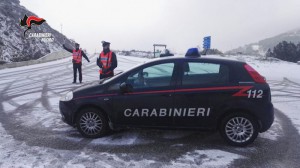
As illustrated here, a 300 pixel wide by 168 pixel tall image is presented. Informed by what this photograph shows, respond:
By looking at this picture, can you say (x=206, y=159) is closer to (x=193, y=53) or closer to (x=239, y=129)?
(x=239, y=129)

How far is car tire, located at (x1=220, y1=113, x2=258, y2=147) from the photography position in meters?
4.55

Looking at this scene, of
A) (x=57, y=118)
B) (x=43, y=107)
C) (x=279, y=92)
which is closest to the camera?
(x=57, y=118)

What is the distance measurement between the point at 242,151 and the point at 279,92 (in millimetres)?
7279

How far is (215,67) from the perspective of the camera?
15.3 ft

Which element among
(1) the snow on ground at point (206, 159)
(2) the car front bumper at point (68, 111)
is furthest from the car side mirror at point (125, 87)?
(1) the snow on ground at point (206, 159)

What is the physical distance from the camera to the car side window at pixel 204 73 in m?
4.61

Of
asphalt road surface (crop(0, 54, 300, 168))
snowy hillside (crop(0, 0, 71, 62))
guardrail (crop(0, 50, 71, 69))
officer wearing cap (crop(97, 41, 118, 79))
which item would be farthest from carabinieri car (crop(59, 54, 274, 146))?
snowy hillside (crop(0, 0, 71, 62))

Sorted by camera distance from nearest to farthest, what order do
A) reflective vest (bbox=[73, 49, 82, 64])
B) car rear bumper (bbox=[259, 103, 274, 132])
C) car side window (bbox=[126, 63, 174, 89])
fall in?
car rear bumper (bbox=[259, 103, 274, 132]) → car side window (bbox=[126, 63, 174, 89]) → reflective vest (bbox=[73, 49, 82, 64])

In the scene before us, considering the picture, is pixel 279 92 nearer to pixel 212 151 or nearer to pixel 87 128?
pixel 212 151

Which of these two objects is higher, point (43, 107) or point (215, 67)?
point (215, 67)

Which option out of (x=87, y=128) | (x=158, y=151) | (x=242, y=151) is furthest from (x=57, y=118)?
(x=242, y=151)

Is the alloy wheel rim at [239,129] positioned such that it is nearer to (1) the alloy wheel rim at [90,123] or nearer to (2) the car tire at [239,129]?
(2) the car tire at [239,129]

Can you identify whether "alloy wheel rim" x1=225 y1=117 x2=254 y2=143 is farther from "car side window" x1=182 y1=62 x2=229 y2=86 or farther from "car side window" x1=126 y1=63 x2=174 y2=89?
"car side window" x1=126 y1=63 x2=174 y2=89

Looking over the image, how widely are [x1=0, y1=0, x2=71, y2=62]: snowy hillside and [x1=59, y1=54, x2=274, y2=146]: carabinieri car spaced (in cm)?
3257
